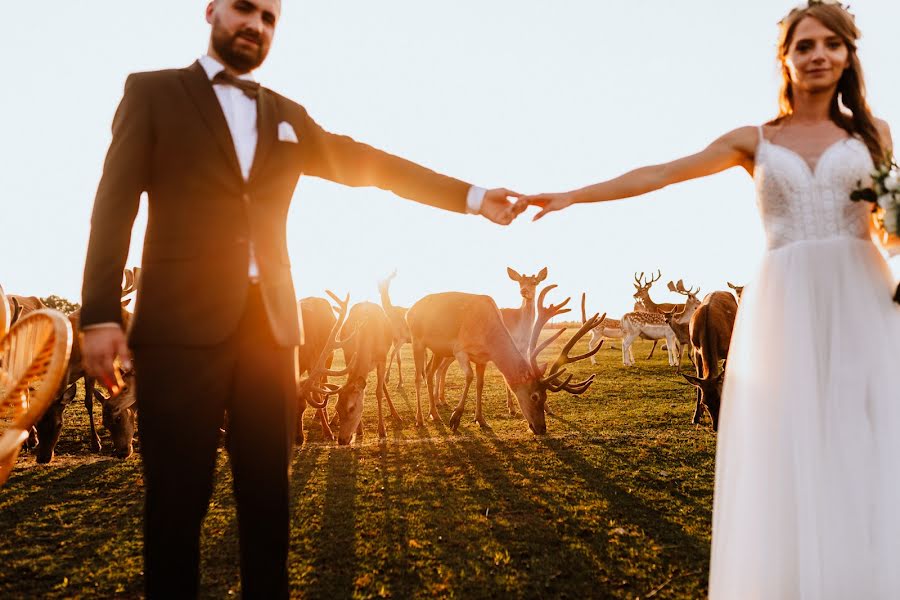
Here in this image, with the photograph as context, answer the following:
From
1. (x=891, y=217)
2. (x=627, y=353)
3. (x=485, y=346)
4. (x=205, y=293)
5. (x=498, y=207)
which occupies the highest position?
(x=498, y=207)

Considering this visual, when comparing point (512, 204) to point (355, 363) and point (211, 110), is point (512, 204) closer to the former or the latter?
point (211, 110)

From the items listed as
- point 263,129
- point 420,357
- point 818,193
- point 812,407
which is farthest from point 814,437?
point 420,357

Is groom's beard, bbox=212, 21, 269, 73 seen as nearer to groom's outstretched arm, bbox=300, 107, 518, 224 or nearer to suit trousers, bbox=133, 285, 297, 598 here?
groom's outstretched arm, bbox=300, 107, 518, 224

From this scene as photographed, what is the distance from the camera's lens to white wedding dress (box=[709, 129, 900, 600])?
2613mm

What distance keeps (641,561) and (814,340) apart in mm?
2117

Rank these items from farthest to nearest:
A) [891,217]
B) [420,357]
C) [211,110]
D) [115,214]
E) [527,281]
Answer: [527,281], [420,357], [891,217], [211,110], [115,214]

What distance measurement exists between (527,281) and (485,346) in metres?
5.21

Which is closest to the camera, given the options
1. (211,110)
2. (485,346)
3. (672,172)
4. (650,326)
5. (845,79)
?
(211,110)

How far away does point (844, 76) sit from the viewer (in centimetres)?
311

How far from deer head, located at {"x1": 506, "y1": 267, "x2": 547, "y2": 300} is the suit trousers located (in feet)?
43.3

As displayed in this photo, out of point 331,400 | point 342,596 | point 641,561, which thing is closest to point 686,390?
point 331,400

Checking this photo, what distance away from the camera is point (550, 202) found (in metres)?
3.60

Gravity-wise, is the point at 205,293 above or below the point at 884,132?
below

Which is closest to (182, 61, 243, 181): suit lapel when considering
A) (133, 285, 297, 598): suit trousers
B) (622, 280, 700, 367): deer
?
(133, 285, 297, 598): suit trousers
